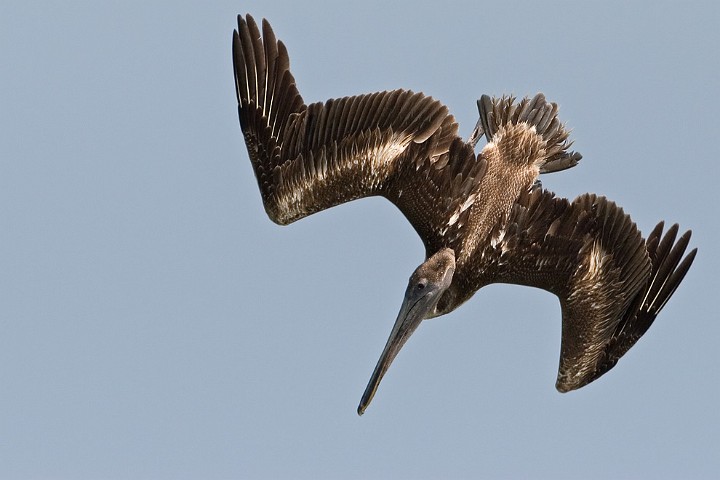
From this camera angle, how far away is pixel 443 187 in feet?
45.3

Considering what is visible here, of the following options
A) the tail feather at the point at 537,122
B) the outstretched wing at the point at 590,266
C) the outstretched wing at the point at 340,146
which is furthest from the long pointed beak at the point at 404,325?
the tail feather at the point at 537,122

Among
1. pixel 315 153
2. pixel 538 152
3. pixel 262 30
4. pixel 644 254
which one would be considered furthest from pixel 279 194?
pixel 644 254

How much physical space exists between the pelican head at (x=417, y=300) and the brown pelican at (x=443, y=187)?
12mm

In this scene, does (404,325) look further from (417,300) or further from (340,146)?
(340,146)

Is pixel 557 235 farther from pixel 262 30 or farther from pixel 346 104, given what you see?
pixel 262 30

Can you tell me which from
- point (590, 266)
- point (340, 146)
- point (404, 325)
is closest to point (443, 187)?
point (340, 146)

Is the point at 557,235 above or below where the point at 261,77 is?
below

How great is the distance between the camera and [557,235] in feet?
45.6

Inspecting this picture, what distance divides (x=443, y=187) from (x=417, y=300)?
1.04 metres

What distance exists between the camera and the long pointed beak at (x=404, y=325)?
1373 cm

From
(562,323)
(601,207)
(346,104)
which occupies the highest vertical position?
(346,104)

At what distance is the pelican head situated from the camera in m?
13.7

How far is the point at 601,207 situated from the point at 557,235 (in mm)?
469

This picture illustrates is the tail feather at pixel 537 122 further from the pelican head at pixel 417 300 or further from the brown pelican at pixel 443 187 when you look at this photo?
the pelican head at pixel 417 300
